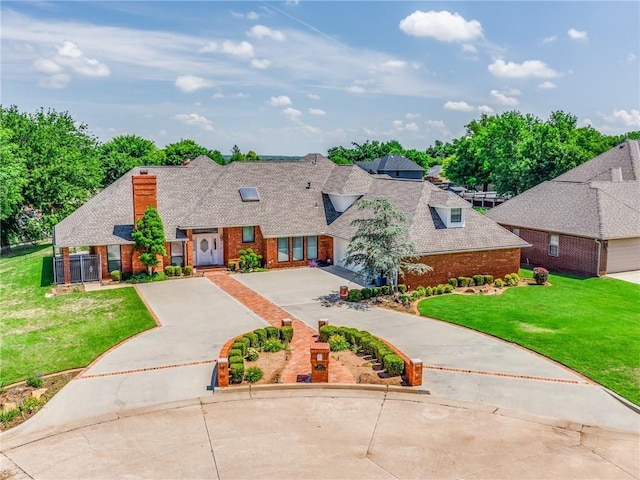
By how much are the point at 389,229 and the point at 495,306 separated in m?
5.82

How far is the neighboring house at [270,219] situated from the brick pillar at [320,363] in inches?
477

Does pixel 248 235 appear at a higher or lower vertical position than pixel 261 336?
higher

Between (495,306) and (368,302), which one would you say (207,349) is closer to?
(368,302)

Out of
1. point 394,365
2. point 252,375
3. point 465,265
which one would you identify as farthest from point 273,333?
point 465,265

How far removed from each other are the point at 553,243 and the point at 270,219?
17.1 metres

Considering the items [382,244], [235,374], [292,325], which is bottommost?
[235,374]

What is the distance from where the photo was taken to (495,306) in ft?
76.2

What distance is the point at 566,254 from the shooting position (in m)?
30.9

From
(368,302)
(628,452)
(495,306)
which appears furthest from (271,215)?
(628,452)

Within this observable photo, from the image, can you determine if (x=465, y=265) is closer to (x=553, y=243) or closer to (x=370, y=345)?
(x=553, y=243)

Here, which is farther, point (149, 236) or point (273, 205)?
point (273, 205)

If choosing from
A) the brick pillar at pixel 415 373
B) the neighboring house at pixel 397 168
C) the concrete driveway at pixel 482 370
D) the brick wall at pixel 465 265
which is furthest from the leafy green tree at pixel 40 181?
the neighboring house at pixel 397 168

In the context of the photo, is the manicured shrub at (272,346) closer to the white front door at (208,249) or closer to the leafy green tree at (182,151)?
the white front door at (208,249)

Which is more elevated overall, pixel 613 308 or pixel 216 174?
pixel 216 174
